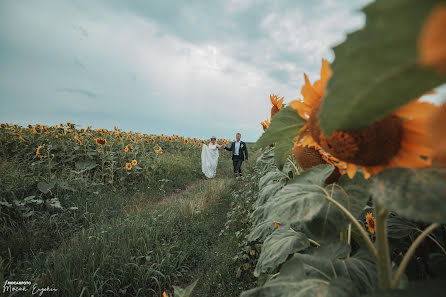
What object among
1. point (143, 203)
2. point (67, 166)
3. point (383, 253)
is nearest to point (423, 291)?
point (383, 253)

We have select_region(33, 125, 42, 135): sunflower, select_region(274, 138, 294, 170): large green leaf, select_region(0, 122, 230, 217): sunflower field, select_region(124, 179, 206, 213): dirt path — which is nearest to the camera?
select_region(274, 138, 294, 170): large green leaf

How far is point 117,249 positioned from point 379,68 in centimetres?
341

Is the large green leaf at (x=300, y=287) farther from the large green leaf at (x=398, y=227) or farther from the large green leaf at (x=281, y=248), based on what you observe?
the large green leaf at (x=398, y=227)

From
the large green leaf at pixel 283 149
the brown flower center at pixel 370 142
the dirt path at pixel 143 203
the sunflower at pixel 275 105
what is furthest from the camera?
the dirt path at pixel 143 203

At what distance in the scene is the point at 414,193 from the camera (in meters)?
0.38

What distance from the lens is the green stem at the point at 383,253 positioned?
0.51m

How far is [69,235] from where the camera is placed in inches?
144

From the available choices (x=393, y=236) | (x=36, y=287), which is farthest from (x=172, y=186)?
(x=393, y=236)

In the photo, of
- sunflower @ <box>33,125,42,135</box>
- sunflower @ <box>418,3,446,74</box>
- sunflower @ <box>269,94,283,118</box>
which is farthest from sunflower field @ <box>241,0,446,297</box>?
sunflower @ <box>33,125,42,135</box>

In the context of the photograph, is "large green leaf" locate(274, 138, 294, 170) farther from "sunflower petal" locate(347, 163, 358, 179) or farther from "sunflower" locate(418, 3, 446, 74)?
"sunflower" locate(418, 3, 446, 74)

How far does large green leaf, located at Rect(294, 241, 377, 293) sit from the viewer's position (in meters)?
0.64

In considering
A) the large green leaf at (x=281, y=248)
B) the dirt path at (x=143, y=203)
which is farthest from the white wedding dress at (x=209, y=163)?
the large green leaf at (x=281, y=248)

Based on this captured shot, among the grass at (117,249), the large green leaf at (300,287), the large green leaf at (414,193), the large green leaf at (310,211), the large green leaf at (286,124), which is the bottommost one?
the grass at (117,249)

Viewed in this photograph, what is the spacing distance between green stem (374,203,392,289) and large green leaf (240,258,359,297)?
0.07 m
